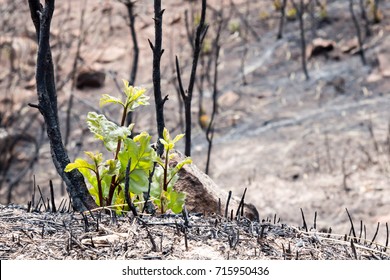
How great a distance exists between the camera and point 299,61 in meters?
9.20

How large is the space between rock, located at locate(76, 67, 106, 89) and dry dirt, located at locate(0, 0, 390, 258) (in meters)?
0.14

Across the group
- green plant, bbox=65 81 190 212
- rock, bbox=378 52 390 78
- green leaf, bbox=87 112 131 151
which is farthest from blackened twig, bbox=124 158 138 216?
rock, bbox=378 52 390 78

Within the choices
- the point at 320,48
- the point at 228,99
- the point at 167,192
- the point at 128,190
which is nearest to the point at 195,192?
the point at 167,192

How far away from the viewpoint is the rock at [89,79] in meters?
9.95

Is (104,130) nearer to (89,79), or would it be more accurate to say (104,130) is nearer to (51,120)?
(51,120)

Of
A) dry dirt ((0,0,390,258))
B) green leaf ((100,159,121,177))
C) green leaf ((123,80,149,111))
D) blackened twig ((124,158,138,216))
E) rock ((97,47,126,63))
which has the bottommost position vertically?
blackened twig ((124,158,138,216))

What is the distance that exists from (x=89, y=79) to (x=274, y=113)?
311cm

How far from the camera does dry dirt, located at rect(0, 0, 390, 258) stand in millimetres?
6309

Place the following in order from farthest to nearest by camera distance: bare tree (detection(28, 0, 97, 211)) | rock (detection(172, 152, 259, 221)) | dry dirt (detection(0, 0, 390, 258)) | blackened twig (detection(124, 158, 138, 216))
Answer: dry dirt (detection(0, 0, 390, 258)), rock (detection(172, 152, 259, 221)), bare tree (detection(28, 0, 97, 211)), blackened twig (detection(124, 158, 138, 216))

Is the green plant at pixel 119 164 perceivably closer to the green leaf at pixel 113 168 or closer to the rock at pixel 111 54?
the green leaf at pixel 113 168

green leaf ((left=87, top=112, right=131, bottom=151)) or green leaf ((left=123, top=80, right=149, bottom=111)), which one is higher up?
green leaf ((left=123, top=80, right=149, bottom=111))

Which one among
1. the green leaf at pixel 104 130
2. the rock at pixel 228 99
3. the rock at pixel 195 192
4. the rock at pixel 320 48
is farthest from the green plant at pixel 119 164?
the rock at pixel 320 48

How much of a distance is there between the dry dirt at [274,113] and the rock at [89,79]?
137mm

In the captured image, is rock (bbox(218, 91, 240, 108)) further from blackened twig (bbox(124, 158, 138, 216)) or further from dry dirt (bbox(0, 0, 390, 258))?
blackened twig (bbox(124, 158, 138, 216))
